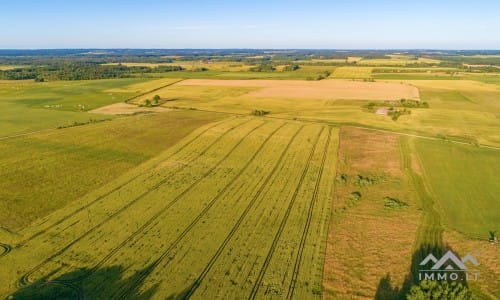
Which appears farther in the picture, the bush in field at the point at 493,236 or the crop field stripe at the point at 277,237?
the bush in field at the point at 493,236

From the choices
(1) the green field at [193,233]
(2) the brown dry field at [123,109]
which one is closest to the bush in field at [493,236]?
(1) the green field at [193,233]

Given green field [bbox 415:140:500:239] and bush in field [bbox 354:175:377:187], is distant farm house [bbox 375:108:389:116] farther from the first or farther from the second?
bush in field [bbox 354:175:377:187]

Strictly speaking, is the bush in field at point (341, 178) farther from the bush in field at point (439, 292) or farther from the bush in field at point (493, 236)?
the bush in field at point (439, 292)

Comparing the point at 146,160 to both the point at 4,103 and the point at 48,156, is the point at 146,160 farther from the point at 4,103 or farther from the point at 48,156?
the point at 4,103

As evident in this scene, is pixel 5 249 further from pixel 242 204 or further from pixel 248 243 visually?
pixel 242 204

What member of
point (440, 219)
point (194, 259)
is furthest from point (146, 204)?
point (440, 219)


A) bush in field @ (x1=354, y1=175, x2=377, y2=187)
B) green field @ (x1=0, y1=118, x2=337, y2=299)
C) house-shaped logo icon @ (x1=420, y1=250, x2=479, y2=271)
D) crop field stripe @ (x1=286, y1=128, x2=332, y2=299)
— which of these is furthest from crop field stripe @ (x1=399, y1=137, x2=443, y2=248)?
crop field stripe @ (x1=286, y1=128, x2=332, y2=299)
